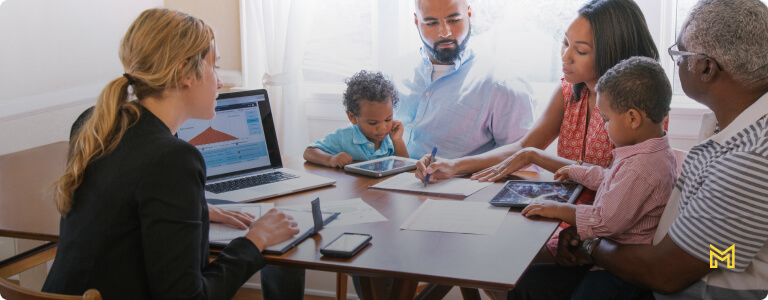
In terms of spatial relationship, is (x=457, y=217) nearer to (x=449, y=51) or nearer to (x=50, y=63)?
(x=449, y=51)

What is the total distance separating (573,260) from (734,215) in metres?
0.53

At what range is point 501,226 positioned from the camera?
4.93 ft

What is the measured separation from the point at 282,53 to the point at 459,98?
1.03 metres

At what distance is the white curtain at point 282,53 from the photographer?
312cm

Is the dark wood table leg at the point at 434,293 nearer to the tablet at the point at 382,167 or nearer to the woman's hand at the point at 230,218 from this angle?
the tablet at the point at 382,167

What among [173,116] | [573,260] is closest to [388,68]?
[573,260]

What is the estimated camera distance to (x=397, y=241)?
140 centimetres

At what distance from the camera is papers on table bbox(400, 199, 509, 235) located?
1481 millimetres

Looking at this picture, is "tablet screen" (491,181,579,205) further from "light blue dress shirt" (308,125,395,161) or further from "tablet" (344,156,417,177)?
"light blue dress shirt" (308,125,395,161)

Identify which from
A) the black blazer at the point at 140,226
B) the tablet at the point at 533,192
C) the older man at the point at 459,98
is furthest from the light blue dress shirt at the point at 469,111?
the black blazer at the point at 140,226

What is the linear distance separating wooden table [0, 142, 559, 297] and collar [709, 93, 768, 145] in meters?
0.42

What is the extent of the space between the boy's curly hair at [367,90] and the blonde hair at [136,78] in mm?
1038

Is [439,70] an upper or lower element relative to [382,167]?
upper

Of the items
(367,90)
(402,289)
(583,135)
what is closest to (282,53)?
(367,90)
